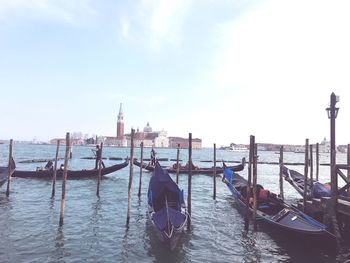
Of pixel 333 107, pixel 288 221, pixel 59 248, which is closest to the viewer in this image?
pixel 59 248

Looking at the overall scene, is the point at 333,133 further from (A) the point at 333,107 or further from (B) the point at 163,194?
(B) the point at 163,194

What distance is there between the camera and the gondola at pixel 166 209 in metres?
8.40

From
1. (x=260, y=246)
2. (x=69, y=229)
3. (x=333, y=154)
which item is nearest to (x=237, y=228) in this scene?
(x=260, y=246)

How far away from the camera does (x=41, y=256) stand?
25.6 feet

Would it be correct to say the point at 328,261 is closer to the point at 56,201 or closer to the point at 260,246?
the point at 260,246

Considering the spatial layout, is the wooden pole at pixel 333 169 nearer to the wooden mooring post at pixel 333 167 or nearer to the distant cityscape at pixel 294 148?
the wooden mooring post at pixel 333 167

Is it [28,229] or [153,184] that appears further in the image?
[153,184]

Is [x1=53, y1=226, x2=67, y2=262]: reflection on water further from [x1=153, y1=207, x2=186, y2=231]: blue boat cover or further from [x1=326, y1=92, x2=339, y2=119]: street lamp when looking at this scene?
[x1=326, y1=92, x2=339, y2=119]: street lamp

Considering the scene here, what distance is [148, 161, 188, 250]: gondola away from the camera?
27.6ft

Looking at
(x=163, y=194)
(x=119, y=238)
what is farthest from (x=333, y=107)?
(x=119, y=238)

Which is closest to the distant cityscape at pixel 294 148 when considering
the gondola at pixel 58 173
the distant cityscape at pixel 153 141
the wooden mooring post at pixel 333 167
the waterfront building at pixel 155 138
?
the distant cityscape at pixel 153 141

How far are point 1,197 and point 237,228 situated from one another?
10480mm

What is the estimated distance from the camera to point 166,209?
960cm

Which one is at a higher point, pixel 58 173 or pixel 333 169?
pixel 333 169
